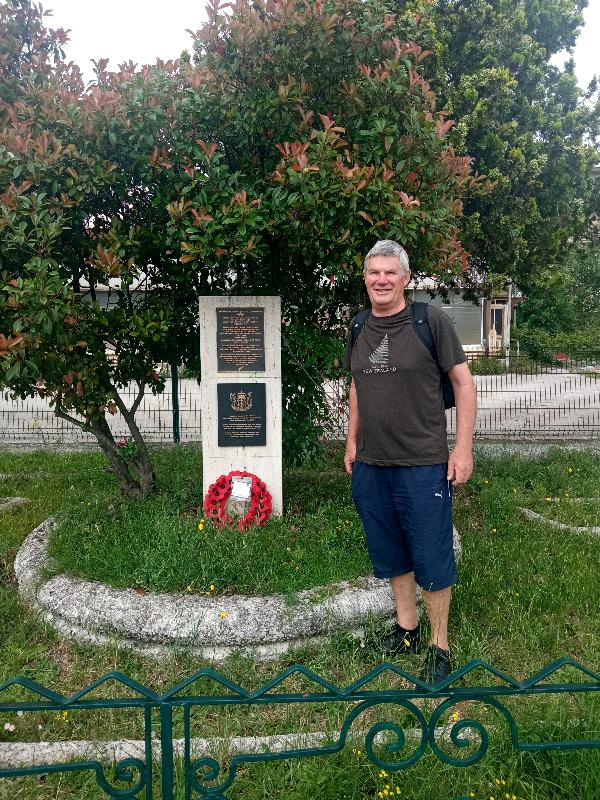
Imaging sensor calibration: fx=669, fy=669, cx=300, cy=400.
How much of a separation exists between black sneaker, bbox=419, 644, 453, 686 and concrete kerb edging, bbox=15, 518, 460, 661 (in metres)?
0.46

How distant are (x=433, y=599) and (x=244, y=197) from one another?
258 centimetres

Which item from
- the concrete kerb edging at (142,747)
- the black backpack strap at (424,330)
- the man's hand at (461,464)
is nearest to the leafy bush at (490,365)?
the black backpack strap at (424,330)

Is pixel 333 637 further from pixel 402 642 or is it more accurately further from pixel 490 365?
pixel 490 365

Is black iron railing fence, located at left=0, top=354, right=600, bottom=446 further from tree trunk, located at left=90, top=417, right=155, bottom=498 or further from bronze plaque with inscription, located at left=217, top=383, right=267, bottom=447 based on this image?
bronze plaque with inscription, located at left=217, top=383, right=267, bottom=447

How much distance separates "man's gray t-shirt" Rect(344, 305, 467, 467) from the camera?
3.06 m

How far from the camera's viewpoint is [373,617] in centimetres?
368

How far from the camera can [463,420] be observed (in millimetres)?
3102

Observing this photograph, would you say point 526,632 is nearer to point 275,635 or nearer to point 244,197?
point 275,635

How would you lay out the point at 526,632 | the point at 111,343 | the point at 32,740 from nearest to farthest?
1. the point at 32,740
2. the point at 526,632
3. the point at 111,343

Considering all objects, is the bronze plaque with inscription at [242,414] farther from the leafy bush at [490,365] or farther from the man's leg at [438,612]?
the leafy bush at [490,365]

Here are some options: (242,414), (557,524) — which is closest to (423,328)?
(242,414)

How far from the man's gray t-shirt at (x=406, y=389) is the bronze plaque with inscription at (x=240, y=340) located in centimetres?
163

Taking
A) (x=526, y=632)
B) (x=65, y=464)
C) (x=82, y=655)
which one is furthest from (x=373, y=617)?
(x=65, y=464)

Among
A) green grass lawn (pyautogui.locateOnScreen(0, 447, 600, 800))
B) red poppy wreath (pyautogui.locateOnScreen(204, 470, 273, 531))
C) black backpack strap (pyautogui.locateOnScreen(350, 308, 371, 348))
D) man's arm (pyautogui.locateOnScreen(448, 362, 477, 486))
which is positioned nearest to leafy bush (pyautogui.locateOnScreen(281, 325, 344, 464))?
green grass lawn (pyautogui.locateOnScreen(0, 447, 600, 800))
